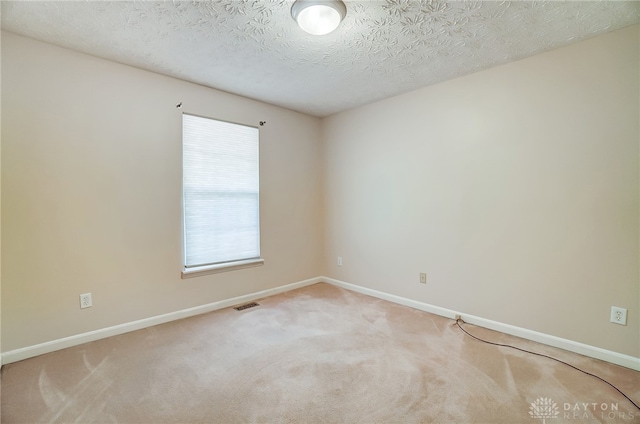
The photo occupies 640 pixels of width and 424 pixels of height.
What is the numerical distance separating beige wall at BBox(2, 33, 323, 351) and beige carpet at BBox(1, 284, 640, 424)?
356 millimetres

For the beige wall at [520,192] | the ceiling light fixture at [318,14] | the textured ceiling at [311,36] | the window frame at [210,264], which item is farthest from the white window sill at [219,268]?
the ceiling light fixture at [318,14]

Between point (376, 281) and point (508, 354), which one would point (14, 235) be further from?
point (508, 354)

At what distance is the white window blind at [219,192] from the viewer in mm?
3152

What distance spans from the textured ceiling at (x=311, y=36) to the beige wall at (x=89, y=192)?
11.1 inches

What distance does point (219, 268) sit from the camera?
10.9 ft

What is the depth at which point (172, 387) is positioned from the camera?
1.94 m

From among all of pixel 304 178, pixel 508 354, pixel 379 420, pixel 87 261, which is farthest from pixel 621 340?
pixel 87 261

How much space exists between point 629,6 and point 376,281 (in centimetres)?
314

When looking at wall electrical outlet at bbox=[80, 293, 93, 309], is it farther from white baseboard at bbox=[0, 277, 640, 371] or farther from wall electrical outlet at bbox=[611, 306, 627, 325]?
wall electrical outlet at bbox=[611, 306, 627, 325]

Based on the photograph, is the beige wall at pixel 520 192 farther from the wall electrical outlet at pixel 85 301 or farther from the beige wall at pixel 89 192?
the wall electrical outlet at pixel 85 301

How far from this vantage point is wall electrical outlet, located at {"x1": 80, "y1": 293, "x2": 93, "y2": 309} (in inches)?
99.5

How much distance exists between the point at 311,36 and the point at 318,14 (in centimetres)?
36

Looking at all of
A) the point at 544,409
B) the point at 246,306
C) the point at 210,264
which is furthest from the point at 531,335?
the point at 210,264

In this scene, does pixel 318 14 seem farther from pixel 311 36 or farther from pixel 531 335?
pixel 531 335
